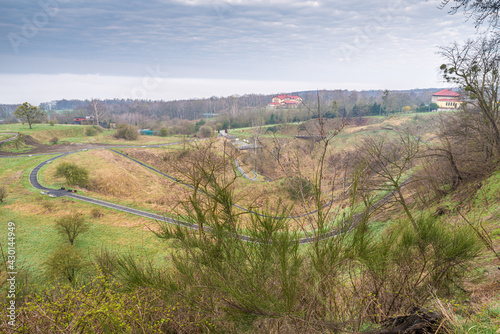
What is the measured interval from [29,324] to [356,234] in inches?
234

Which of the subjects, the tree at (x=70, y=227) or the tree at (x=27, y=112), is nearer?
the tree at (x=70, y=227)

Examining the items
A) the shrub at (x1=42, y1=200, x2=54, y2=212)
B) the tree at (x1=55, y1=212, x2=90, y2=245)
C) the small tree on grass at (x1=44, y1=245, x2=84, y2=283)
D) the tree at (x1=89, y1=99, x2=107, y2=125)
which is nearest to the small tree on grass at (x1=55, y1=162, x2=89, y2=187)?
the shrub at (x1=42, y1=200, x2=54, y2=212)

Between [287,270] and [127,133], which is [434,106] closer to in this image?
[127,133]

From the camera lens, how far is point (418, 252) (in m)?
5.70

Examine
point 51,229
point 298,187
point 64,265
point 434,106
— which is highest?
point 434,106

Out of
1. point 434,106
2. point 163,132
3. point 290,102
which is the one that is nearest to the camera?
point 290,102

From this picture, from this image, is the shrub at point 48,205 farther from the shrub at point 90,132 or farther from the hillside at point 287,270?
the shrub at point 90,132

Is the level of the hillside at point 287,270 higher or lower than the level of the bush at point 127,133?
lower

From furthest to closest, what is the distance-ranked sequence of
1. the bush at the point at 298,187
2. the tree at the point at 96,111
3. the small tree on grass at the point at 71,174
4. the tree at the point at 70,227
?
the tree at the point at 96,111 < the small tree on grass at the point at 71,174 < the tree at the point at 70,227 < the bush at the point at 298,187

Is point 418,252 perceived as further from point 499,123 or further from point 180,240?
point 499,123

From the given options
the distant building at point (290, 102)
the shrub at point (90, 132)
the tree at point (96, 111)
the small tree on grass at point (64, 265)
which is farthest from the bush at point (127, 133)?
the small tree on grass at point (64, 265)

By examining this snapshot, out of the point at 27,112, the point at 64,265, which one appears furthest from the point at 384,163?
the point at 27,112

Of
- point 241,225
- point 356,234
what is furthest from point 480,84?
point 241,225

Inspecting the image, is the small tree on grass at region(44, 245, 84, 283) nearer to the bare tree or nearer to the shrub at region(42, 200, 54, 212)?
the shrub at region(42, 200, 54, 212)
